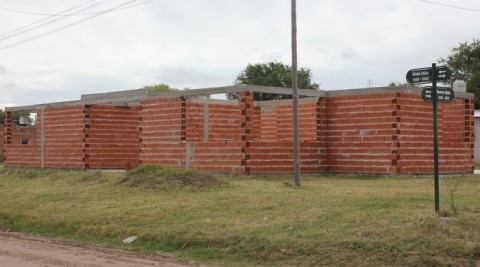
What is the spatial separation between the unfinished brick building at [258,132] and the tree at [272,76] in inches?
1164

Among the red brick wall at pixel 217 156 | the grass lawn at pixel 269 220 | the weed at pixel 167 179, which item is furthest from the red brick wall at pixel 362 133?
the weed at pixel 167 179

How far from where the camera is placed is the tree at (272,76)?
193 feet

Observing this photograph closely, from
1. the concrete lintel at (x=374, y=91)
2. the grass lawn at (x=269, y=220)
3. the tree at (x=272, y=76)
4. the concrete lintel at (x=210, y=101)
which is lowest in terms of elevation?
the grass lawn at (x=269, y=220)

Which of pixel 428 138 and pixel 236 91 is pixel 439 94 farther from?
pixel 428 138

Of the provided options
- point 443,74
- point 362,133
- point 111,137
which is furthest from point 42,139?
point 443,74

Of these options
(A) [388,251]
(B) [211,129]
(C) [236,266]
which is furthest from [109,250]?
(B) [211,129]

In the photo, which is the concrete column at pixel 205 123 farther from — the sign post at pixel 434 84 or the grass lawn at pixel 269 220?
the sign post at pixel 434 84

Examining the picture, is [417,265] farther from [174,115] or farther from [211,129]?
[211,129]

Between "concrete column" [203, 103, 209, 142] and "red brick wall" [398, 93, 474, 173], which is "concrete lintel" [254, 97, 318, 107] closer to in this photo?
"concrete column" [203, 103, 209, 142]

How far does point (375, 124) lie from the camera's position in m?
22.4

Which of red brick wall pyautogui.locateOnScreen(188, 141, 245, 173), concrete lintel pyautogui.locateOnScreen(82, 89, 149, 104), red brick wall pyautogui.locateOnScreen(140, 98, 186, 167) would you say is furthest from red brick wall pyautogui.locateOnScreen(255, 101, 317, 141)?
concrete lintel pyautogui.locateOnScreen(82, 89, 149, 104)

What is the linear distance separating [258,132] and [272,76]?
31796 mm

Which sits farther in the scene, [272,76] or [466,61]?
[272,76]

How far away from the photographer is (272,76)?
194 feet
